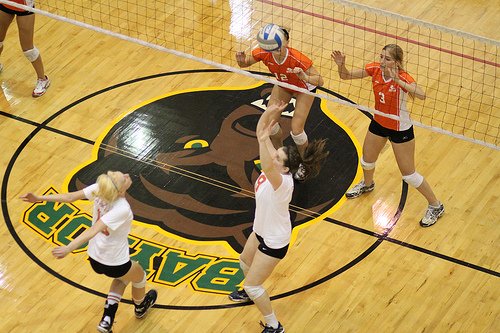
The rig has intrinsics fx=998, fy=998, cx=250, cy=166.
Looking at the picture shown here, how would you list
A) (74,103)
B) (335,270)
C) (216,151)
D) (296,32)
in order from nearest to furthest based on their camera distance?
(335,270), (216,151), (74,103), (296,32)

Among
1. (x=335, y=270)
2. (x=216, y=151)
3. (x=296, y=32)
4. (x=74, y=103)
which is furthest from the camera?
(x=296, y=32)

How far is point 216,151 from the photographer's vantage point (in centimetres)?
1126

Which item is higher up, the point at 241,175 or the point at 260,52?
the point at 260,52

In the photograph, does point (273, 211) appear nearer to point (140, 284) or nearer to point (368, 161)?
point (140, 284)

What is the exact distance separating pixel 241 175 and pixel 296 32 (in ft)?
9.80

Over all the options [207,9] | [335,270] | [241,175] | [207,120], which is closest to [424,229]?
[335,270]

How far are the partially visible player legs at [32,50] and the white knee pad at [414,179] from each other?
15.6ft

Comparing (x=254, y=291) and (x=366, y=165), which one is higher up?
(x=254, y=291)

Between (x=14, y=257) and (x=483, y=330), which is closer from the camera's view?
(x=483, y=330)

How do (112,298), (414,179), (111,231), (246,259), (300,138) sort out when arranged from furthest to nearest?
1. (300,138)
2. (414,179)
3. (246,259)
4. (112,298)
5. (111,231)

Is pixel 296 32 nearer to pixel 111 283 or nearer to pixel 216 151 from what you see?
pixel 216 151

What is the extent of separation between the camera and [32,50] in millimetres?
11906

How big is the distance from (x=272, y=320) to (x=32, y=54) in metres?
4.94

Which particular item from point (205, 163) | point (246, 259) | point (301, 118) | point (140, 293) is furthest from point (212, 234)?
point (301, 118)
